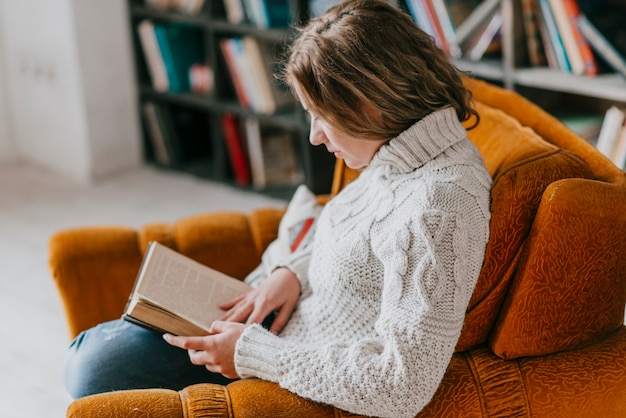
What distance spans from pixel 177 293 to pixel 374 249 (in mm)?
402

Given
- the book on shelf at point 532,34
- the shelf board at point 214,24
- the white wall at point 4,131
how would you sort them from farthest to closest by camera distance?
the white wall at point 4,131 → the shelf board at point 214,24 → the book on shelf at point 532,34

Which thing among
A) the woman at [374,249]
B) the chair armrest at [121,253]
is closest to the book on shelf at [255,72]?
the chair armrest at [121,253]

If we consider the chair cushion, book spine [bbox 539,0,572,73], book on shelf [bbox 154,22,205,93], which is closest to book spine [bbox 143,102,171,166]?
book on shelf [bbox 154,22,205,93]

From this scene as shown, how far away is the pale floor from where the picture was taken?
7.16 feet

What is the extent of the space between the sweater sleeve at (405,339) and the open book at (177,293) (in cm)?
28

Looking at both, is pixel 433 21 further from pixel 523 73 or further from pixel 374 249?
pixel 374 249

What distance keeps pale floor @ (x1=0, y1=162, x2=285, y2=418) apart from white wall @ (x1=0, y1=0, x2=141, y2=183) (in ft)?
0.34

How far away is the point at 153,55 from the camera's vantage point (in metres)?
3.38

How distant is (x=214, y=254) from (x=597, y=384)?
0.78 meters

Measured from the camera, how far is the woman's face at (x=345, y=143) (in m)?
1.29

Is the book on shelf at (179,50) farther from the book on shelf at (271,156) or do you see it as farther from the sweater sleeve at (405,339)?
the sweater sleeve at (405,339)

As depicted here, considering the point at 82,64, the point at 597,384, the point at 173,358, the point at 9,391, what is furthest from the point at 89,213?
the point at 597,384

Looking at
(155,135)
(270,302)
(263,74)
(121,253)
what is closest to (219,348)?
(270,302)

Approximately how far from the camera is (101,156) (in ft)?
11.3
